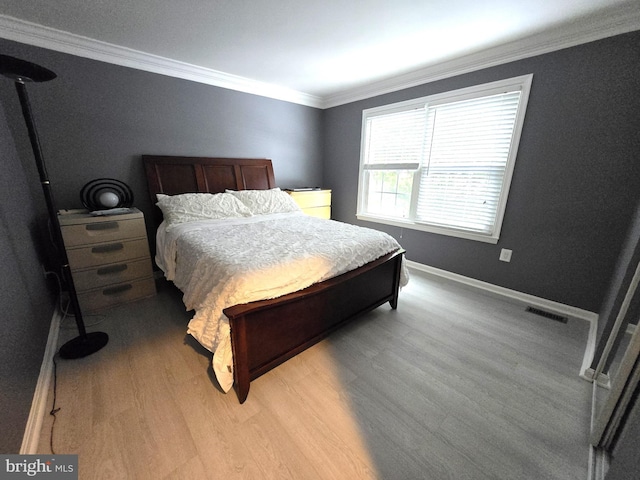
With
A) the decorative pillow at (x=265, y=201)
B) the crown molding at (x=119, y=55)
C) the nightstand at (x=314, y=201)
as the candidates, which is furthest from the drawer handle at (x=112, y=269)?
the nightstand at (x=314, y=201)

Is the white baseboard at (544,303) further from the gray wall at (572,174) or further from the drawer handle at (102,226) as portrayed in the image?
the drawer handle at (102,226)

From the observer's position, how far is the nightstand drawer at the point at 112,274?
2023 millimetres

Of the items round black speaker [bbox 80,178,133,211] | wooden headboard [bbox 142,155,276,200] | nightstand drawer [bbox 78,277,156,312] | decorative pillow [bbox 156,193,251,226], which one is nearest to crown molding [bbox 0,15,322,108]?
wooden headboard [bbox 142,155,276,200]

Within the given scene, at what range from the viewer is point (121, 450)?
42.9 inches

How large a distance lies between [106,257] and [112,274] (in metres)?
0.16

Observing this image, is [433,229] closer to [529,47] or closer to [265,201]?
[529,47]

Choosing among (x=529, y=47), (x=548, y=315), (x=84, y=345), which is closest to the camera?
(x=84, y=345)

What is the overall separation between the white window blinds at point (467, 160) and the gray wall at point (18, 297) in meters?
3.40

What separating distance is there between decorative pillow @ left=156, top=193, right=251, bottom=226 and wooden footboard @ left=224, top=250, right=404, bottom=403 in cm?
155

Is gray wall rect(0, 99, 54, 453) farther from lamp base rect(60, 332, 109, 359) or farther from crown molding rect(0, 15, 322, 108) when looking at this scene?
crown molding rect(0, 15, 322, 108)

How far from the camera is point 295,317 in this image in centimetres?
150

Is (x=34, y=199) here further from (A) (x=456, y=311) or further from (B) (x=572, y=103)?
(B) (x=572, y=103)

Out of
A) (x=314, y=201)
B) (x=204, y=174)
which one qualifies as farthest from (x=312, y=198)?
(x=204, y=174)

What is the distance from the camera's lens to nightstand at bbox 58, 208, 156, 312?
6.48ft
